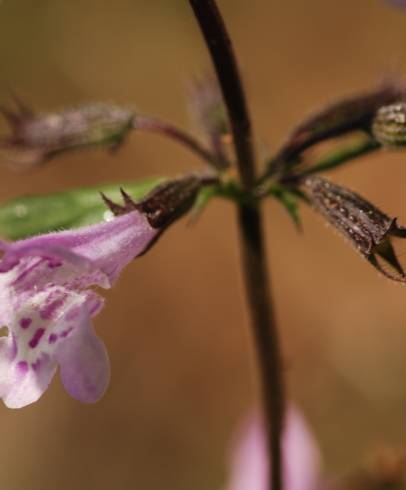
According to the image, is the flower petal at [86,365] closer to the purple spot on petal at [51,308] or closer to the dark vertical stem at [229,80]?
the purple spot on petal at [51,308]

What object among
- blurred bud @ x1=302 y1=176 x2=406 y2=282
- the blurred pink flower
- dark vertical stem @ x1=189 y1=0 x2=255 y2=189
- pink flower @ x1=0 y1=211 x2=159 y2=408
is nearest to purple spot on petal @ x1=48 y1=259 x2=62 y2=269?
pink flower @ x1=0 y1=211 x2=159 y2=408

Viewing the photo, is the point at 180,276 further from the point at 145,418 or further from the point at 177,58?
the point at 177,58

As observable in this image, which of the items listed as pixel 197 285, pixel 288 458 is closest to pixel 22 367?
pixel 288 458

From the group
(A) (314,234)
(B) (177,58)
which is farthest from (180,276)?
(B) (177,58)

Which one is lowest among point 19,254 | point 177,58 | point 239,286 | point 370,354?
point 19,254

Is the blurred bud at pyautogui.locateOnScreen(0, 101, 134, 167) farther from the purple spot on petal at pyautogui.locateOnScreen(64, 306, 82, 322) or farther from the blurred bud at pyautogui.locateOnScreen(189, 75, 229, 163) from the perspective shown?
the purple spot on petal at pyautogui.locateOnScreen(64, 306, 82, 322)

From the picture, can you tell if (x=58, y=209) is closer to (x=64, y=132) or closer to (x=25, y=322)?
(x=64, y=132)
